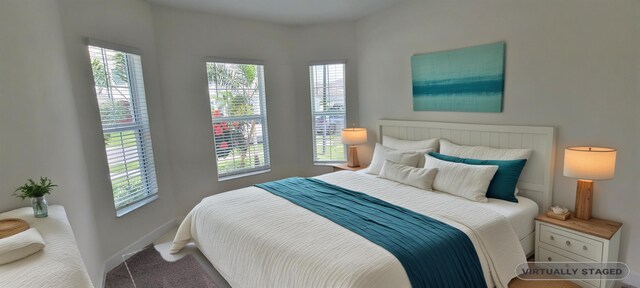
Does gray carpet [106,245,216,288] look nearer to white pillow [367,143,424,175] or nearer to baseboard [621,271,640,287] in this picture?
white pillow [367,143,424,175]

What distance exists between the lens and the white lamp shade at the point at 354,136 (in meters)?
4.07

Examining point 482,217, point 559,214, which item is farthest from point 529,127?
point 482,217

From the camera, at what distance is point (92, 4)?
8.59 ft

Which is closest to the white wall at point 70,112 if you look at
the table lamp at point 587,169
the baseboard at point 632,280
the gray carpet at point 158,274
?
the gray carpet at point 158,274

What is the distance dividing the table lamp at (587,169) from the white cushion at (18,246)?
319 centimetres

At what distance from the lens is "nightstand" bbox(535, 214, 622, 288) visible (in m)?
2.10

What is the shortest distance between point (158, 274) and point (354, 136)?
265 cm

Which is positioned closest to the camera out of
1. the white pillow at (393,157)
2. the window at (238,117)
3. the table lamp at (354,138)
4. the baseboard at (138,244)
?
the baseboard at (138,244)

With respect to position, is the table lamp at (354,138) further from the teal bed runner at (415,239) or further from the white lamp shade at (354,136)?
the teal bed runner at (415,239)

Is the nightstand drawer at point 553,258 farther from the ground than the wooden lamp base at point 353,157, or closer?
closer

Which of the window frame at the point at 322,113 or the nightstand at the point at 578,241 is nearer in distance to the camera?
the nightstand at the point at 578,241

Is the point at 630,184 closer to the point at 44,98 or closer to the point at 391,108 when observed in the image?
the point at 391,108

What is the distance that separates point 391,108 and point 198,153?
99.4 inches

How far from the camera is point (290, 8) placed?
141 inches
